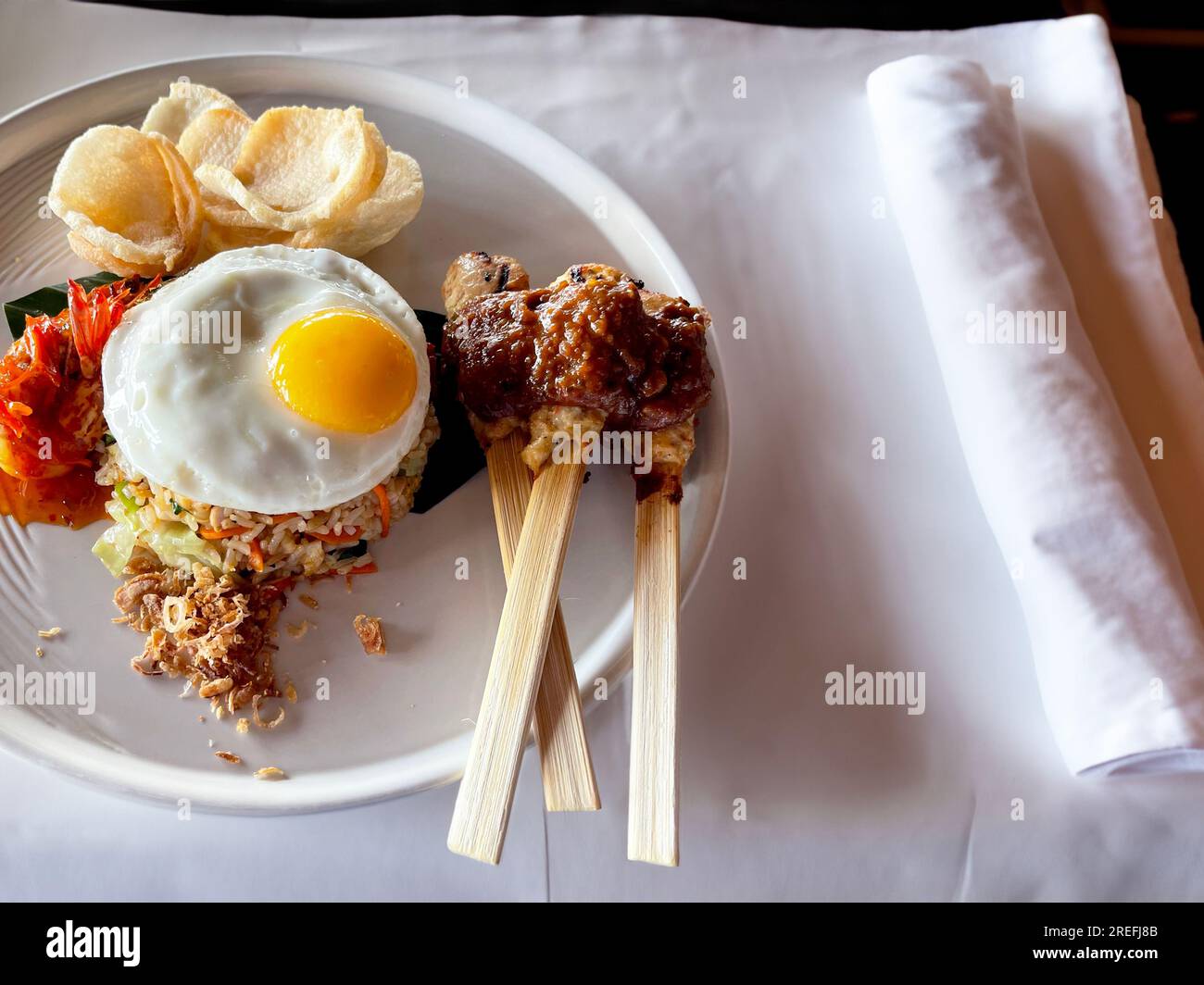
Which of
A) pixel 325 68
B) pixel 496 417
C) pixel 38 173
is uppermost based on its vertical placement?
pixel 325 68

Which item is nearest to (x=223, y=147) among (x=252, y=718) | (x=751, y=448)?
(x=252, y=718)

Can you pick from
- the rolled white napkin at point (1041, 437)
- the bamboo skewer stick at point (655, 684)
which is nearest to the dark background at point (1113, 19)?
the rolled white napkin at point (1041, 437)

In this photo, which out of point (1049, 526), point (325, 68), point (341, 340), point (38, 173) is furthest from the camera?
point (325, 68)

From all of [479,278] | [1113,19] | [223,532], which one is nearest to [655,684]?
[223,532]

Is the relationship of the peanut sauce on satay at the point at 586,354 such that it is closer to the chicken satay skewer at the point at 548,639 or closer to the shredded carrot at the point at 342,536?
the chicken satay skewer at the point at 548,639

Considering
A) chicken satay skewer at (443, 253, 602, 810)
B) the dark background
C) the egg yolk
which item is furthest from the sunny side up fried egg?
the dark background

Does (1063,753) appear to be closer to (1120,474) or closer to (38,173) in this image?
(1120,474)
